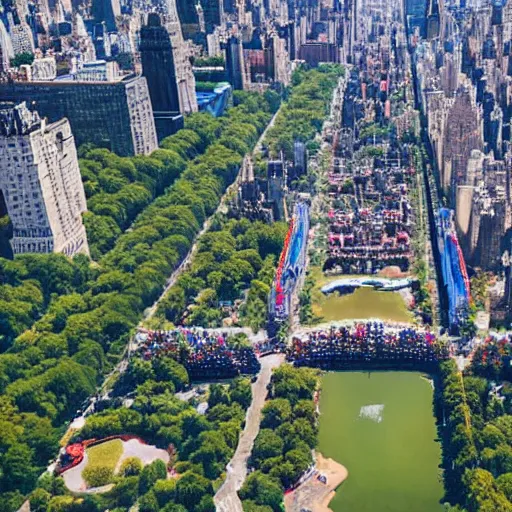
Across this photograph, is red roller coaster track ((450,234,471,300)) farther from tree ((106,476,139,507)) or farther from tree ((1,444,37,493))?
tree ((1,444,37,493))

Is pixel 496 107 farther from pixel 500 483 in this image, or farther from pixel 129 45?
pixel 500 483

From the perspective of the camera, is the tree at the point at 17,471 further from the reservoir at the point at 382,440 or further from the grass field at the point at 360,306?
the grass field at the point at 360,306

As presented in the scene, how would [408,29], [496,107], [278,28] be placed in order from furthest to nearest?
[408,29], [278,28], [496,107]

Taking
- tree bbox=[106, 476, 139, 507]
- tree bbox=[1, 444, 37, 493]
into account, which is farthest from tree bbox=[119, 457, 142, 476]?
tree bbox=[1, 444, 37, 493]

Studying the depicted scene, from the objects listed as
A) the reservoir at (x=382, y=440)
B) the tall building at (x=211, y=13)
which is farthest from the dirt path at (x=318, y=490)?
the tall building at (x=211, y=13)

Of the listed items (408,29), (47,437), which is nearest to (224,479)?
(47,437)

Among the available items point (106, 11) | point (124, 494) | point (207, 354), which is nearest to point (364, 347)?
point (207, 354)
